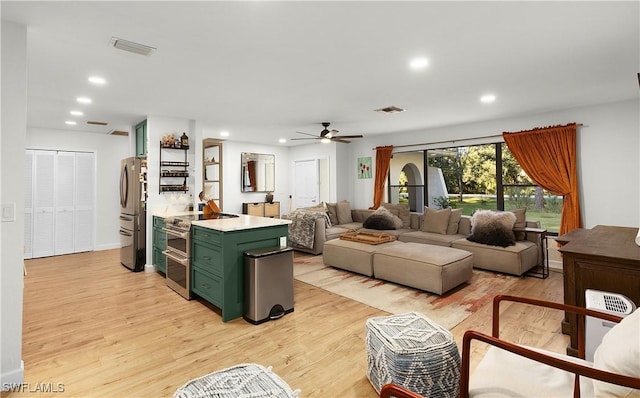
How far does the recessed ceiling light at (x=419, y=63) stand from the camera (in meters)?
2.78

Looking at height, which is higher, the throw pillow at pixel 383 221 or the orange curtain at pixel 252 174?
the orange curtain at pixel 252 174

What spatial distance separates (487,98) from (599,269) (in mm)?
2627

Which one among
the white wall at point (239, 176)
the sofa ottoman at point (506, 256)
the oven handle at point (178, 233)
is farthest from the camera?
the white wall at point (239, 176)

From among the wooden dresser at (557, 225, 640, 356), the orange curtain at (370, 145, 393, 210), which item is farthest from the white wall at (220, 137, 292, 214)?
the wooden dresser at (557, 225, 640, 356)

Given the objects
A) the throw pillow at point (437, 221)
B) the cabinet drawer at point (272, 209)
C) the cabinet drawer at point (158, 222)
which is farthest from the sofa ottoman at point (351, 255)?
the cabinet drawer at point (272, 209)

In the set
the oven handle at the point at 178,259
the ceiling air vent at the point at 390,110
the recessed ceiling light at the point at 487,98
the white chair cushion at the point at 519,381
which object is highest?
the ceiling air vent at the point at 390,110

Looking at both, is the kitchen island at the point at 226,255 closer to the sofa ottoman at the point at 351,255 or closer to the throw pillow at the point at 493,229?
the sofa ottoman at the point at 351,255

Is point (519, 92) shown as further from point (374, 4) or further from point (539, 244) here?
point (374, 4)

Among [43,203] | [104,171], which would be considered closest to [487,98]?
[104,171]

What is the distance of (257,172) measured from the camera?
337 inches

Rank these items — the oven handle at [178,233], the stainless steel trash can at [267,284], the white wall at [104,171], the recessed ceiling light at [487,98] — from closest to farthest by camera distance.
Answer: the stainless steel trash can at [267,284], the oven handle at [178,233], the recessed ceiling light at [487,98], the white wall at [104,171]

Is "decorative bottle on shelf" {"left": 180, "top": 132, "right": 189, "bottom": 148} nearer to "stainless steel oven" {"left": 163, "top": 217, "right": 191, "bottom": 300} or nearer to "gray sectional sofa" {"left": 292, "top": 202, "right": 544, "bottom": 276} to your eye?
"stainless steel oven" {"left": 163, "top": 217, "right": 191, "bottom": 300}

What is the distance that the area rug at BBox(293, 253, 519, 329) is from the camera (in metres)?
3.27

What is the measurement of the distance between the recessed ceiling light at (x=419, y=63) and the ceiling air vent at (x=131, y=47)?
7.26 ft
